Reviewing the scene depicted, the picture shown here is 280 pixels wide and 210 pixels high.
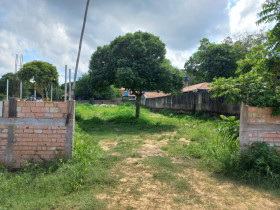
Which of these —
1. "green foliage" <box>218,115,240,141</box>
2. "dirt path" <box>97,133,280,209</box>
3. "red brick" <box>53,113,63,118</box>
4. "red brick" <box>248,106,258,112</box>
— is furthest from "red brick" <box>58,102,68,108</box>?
"red brick" <box>248,106,258,112</box>

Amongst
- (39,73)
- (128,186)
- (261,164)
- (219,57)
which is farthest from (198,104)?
(39,73)

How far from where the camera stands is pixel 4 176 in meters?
2.97

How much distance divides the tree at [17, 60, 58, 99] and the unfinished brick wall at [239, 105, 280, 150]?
19833 mm

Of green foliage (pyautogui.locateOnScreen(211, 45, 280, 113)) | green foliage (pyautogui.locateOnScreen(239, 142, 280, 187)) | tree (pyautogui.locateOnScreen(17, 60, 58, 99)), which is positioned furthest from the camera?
tree (pyautogui.locateOnScreen(17, 60, 58, 99))

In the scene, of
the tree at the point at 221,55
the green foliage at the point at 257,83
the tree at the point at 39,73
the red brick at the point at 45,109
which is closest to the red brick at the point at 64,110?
the red brick at the point at 45,109

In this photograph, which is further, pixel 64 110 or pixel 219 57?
pixel 219 57

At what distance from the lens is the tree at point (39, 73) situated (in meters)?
18.3

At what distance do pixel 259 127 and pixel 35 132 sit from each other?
4.21 m

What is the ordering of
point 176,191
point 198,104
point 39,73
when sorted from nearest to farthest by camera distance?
point 176,191 → point 198,104 → point 39,73

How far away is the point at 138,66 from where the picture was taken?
30.0ft

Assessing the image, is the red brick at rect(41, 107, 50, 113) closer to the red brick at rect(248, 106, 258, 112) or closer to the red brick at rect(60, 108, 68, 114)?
the red brick at rect(60, 108, 68, 114)

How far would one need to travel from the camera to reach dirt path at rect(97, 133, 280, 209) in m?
2.31

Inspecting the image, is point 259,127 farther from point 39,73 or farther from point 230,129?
point 39,73

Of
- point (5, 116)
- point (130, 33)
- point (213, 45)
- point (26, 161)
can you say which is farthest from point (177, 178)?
point (213, 45)
